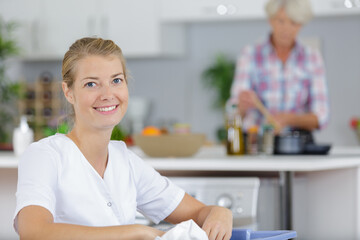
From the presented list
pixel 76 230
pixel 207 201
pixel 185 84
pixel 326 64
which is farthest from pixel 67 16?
pixel 76 230

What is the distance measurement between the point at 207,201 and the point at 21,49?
336cm

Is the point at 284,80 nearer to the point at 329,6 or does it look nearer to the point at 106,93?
the point at 329,6

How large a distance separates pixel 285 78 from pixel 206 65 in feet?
6.83

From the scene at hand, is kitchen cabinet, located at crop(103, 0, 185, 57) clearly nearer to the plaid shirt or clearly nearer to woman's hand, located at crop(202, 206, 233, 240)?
the plaid shirt

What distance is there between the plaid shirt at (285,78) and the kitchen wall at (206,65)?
6.03 ft

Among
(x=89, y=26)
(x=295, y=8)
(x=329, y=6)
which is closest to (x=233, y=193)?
(x=295, y=8)

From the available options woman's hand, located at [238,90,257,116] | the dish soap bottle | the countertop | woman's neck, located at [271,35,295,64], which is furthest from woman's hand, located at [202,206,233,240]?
woman's neck, located at [271,35,295,64]

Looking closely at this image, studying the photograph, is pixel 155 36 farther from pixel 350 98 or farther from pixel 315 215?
pixel 315 215

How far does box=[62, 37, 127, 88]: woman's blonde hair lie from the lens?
4.10 feet

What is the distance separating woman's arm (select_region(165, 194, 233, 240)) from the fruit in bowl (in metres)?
0.80

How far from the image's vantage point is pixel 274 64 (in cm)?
326

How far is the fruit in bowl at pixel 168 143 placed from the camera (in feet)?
7.36

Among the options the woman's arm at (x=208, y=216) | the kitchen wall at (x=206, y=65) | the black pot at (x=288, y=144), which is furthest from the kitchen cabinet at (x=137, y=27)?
the woman's arm at (x=208, y=216)

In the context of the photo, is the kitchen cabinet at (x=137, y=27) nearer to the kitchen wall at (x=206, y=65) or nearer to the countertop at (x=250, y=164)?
the kitchen wall at (x=206, y=65)
